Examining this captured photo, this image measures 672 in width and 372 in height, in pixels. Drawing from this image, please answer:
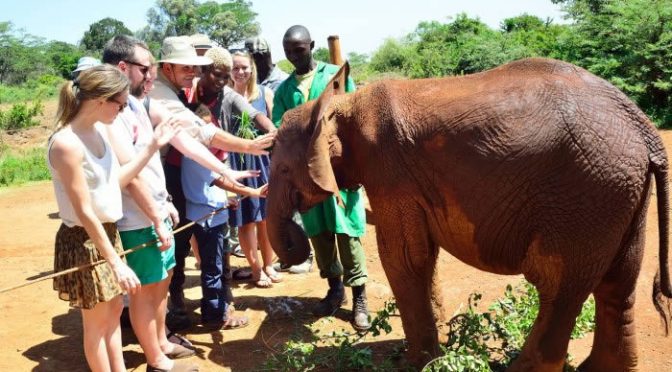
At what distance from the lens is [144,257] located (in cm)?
402

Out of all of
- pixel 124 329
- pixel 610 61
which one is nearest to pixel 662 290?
pixel 124 329

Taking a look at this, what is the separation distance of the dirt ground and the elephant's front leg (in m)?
0.77

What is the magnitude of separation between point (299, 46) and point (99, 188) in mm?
2215

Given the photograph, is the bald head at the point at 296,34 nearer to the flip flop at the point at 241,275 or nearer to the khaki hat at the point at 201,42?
the khaki hat at the point at 201,42

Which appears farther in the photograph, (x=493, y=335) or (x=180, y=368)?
(x=180, y=368)

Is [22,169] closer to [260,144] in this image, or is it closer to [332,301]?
[332,301]

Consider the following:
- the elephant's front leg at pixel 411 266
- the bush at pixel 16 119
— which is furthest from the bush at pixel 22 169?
the elephant's front leg at pixel 411 266

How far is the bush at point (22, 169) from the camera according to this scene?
14438 millimetres

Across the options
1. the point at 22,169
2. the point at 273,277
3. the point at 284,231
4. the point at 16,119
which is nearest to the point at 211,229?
the point at 284,231

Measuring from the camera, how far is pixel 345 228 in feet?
16.5

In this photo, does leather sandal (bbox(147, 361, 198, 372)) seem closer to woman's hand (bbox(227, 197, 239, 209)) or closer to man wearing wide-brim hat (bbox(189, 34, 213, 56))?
woman's hand (bbox(227, 197, 239, 209))

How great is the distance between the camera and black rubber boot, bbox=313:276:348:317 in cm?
545

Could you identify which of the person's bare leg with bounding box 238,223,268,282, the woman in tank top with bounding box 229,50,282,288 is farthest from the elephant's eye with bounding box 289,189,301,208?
the person's bare leg with bounding box 238,223,268,282

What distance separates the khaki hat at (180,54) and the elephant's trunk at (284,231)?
1.17m
